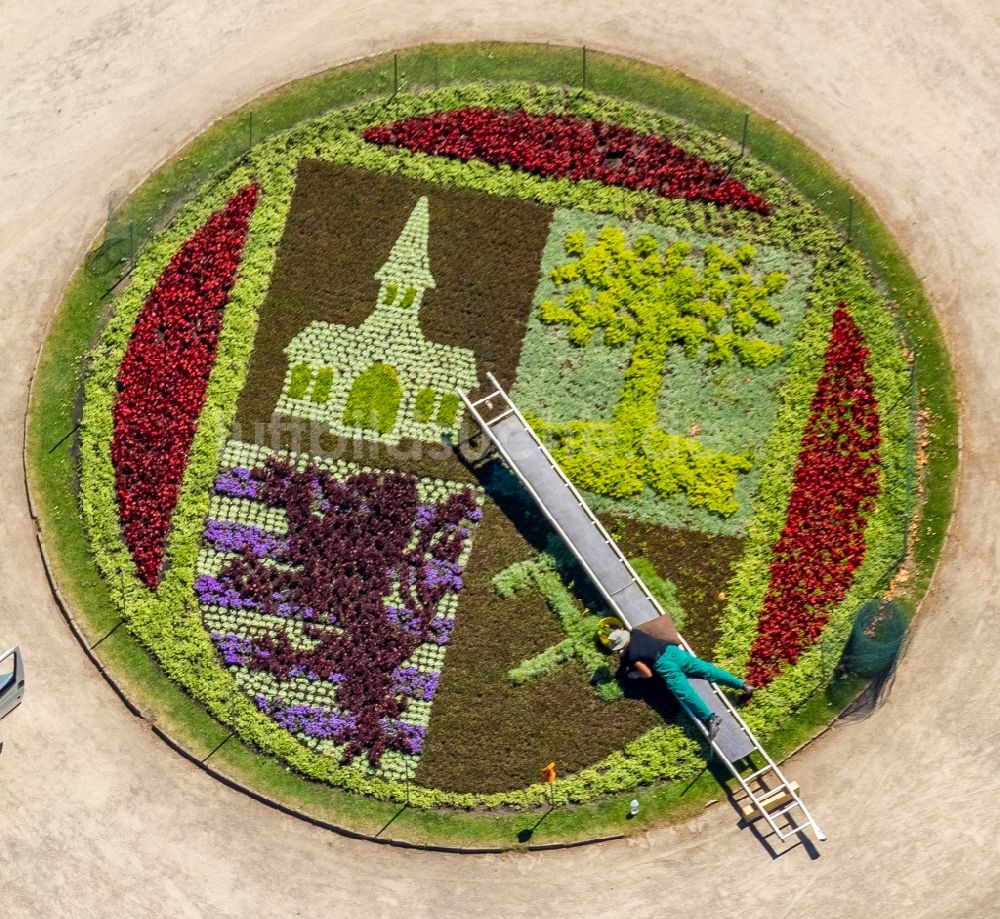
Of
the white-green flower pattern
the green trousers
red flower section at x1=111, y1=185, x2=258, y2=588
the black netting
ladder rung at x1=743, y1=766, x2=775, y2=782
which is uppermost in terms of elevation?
red flower section at x1=111, y1=185, x2=258, y2=588

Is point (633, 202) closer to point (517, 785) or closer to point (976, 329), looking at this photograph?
point (976, 329)

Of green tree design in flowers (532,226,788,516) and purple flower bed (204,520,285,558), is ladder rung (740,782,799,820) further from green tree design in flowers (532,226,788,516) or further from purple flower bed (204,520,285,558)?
purple flower bed (204,520,285,558)

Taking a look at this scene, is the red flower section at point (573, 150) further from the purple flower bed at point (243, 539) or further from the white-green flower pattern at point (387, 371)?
the purple flower bed at point (243, 539)

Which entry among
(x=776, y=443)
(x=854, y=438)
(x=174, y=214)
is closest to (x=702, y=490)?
(x=776, y=443)

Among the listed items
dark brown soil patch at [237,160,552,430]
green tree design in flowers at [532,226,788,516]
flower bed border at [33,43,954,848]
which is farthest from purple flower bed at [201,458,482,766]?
flower bed border at [33,43,954,848]

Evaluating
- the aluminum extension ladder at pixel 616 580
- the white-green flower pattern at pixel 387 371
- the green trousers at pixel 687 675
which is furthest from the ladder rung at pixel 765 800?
the white-green flower pattern at pixel 387 371

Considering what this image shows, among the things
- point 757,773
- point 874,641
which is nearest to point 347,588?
point 757,773
